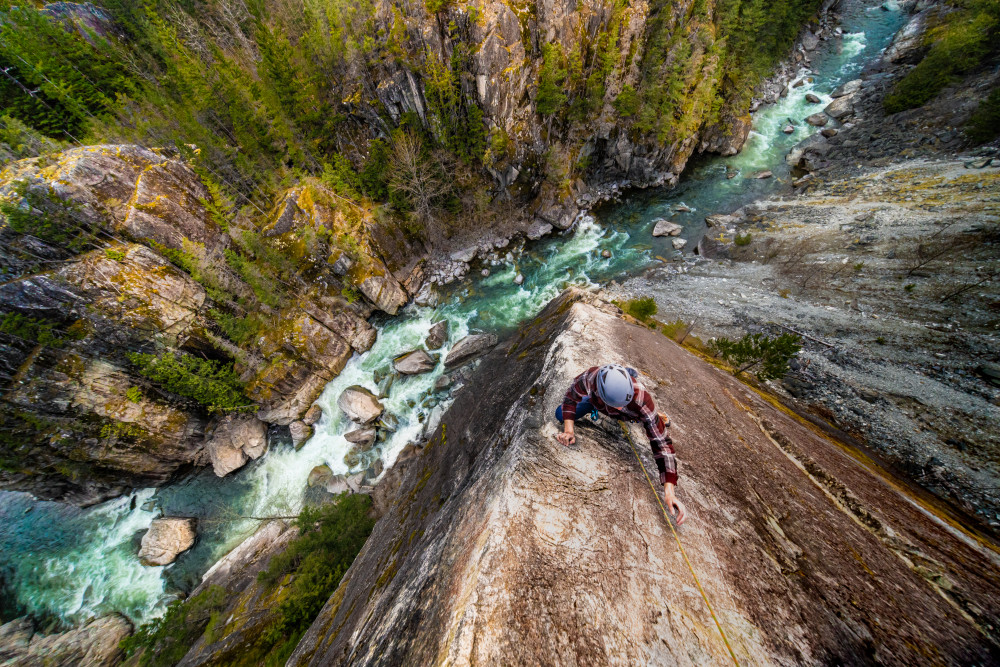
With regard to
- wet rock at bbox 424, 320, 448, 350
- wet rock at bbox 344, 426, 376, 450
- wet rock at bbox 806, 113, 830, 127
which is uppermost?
wet rock at bbox 806, 113, 830, 127

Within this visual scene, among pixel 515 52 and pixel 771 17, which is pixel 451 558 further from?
pixel 771 17

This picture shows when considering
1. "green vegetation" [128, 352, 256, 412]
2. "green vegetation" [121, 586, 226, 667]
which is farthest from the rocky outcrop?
"green vegetation" [128, 352, 256, 412]

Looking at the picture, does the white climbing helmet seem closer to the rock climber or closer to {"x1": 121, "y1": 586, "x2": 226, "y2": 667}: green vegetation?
the rock climber

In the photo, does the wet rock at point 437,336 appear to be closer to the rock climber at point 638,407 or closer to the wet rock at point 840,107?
the rock climber at point 638,407

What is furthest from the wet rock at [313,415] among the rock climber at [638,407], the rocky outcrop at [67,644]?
the rock climber at [638,407]

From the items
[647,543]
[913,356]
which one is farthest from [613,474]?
[913,356]

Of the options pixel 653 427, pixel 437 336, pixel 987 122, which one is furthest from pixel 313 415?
pixel 987 122
